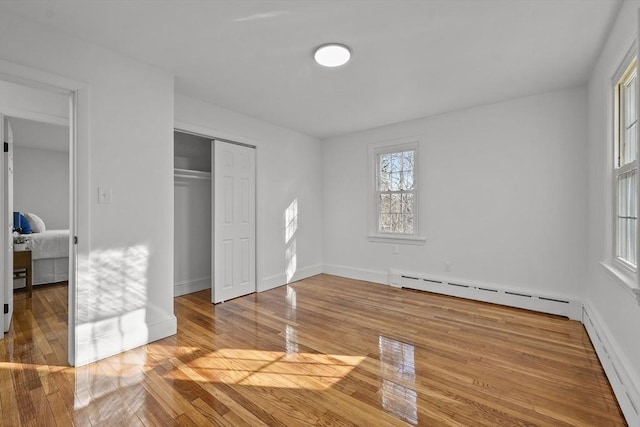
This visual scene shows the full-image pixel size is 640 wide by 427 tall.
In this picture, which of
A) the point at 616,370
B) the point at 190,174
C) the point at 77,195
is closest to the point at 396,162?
the point at 190,174

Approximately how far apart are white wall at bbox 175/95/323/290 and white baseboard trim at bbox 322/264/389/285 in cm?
25

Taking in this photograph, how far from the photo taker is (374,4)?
1962 millimetres

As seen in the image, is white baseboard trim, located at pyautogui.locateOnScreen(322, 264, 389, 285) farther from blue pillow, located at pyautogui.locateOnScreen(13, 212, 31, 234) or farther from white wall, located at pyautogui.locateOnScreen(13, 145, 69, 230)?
white wall, located at pyautogui.locateOnScreen(13, 145, 69, 230)

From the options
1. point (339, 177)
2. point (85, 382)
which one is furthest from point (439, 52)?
point (85, 382)

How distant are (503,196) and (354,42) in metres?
2.71

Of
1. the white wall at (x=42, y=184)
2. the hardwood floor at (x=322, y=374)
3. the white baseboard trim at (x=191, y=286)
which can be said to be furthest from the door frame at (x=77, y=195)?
the white wall at (x=42, y=184)

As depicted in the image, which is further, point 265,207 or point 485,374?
point 265,207

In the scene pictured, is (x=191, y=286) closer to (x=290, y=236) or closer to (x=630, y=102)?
(x=290, y=236)

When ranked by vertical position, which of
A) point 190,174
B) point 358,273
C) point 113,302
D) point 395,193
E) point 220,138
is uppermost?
point 220,138

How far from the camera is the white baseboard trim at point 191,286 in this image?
4196 mm

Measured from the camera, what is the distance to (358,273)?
5.11m

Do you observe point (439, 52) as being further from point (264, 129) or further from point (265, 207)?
point (265, 207)

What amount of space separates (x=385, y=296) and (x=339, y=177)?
2.29m

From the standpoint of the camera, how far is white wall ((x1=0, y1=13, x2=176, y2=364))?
2268mm
